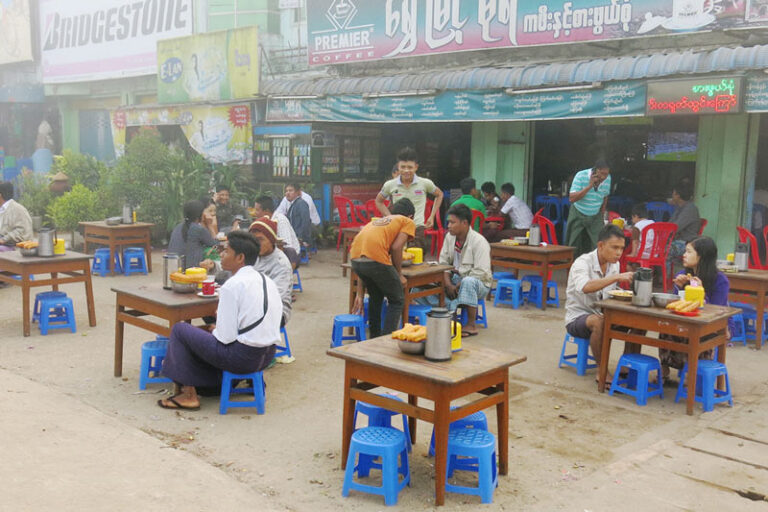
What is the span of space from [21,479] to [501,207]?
30.9ft

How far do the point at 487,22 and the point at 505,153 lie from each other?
2326 mm

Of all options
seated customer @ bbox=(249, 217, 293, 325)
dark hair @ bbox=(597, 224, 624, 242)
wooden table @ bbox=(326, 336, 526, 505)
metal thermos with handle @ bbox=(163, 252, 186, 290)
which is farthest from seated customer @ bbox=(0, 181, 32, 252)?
dark hair @ bbox=(597, 224, 624, 242)

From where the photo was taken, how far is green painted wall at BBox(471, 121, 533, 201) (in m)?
13.2

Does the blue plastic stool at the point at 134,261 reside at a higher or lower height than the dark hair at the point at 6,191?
lower

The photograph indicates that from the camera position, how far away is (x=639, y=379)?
6047 mm

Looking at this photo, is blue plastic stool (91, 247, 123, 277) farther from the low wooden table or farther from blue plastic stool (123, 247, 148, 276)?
the low wooden table

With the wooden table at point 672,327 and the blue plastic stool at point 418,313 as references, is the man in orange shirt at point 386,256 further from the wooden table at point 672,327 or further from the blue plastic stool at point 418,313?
the wooden table at point 672,327

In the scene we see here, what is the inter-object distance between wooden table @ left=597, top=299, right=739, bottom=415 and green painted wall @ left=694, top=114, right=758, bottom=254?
508cm

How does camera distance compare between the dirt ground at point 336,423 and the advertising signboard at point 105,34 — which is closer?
the dirt ground at point 336,423

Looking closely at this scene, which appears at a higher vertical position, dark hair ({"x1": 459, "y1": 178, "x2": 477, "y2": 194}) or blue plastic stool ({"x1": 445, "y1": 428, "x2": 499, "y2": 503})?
dark hair ({"x1": 459, "y1": 178, "x2": 477, "y2": 194})

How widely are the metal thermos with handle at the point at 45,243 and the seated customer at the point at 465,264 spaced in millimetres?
4229

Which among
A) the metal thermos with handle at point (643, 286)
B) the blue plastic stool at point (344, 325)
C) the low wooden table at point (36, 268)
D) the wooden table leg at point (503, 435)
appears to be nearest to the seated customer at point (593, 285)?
the metal thermos with handle at point (643, 286)

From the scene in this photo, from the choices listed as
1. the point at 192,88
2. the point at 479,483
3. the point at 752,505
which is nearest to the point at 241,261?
the point at 479,483

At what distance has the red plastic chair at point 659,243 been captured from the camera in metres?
9.80
